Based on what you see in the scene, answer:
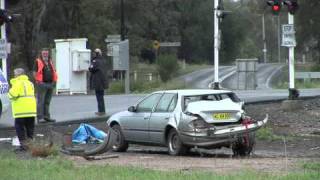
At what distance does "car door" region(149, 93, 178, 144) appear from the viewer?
51.3ft

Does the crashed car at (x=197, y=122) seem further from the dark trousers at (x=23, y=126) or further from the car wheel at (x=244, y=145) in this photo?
the dark trousers at (x=23, y=126)

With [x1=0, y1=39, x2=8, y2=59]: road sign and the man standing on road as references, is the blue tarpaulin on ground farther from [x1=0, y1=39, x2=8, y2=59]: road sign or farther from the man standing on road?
[x1=0, y1=39, x2=8, y2=59]: road sign

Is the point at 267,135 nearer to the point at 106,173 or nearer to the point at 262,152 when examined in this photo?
the point at 262,152

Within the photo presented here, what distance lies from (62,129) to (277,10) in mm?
8524

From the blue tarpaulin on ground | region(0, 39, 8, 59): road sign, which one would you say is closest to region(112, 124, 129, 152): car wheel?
the blue tarpaulin on ground

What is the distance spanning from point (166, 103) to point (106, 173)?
526 centimetres

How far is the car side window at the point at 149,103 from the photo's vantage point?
53.7 ft

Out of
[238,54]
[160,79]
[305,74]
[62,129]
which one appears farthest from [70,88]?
[238,54]

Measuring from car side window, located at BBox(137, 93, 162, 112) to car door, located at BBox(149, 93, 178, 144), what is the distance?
0.65 ft

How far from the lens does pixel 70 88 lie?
3991 centimetres

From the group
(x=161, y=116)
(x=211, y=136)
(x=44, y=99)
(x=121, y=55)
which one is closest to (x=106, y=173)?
(x=211, y=136)

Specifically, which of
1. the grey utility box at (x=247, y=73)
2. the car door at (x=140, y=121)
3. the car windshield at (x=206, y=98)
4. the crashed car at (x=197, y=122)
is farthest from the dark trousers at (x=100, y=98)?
the grey utility box at (x=247, y=73)

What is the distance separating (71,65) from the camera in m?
39.3

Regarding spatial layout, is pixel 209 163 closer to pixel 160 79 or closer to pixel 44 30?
pixel 160 79
